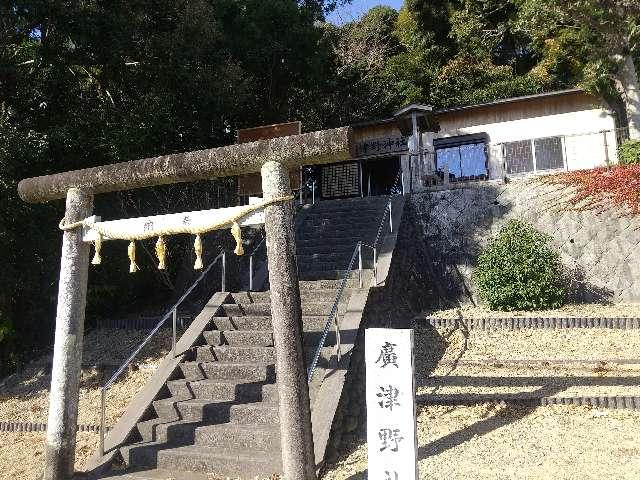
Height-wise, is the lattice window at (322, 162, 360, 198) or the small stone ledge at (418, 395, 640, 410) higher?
the lattice window at (322, 162, 360, 198)

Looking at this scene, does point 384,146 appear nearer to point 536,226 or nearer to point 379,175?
point 379,175

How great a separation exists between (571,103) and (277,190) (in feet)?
45.7

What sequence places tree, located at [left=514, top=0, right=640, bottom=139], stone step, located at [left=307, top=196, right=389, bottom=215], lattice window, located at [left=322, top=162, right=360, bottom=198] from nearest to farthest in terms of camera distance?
tree, located at [left=514, top=0, right=640, bottom=139]
stone step, located at [left=307, top=196, right=389, bottom=215]
lattice window, located at [left=322, top=162, right=360, bottom=198]

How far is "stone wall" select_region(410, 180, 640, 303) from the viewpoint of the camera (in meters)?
10.4

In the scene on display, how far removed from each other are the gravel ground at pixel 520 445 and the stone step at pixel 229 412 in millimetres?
1051

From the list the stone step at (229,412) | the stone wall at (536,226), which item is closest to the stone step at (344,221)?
the stone wall at (536,226)

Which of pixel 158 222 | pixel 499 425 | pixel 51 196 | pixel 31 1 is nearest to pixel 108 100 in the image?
pixel 31 1

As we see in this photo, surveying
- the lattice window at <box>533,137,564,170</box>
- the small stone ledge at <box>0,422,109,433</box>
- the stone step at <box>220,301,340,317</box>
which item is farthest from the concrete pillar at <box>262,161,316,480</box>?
the lattice window at <box>533,137,564,170</box>

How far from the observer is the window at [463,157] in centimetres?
1664

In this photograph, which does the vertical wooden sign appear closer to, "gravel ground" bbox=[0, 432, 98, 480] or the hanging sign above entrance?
"gravel ground" bbox=[0, 432, 98, 480]

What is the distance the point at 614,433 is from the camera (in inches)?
210

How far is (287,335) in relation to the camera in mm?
4891

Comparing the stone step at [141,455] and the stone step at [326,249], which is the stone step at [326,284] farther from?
the stone step at [141,455]

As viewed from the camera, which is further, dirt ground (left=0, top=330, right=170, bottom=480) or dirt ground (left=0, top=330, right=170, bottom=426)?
dirt ground (left=0, top=330, right=170, bottom=426)
